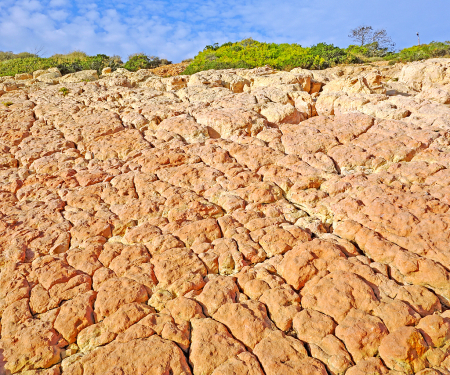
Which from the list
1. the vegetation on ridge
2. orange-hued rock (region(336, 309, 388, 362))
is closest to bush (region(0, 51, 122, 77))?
the vegetation on ridge

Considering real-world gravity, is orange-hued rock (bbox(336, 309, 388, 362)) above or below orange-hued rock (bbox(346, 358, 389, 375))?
above

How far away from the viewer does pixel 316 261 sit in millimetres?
4121

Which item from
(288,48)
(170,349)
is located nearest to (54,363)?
(170,349)

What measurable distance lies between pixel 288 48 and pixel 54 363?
16.2 m

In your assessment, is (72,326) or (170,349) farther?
(72,326)

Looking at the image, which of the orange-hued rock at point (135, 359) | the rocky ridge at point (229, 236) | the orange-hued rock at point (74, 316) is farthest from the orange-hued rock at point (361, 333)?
the orange-hued rock at point (74, 316)

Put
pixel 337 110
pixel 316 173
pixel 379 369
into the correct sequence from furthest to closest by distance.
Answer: pixel 337 110 → pixel 316 173 → pixel 379 369

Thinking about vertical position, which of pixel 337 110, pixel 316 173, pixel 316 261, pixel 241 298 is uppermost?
pixel 337 110

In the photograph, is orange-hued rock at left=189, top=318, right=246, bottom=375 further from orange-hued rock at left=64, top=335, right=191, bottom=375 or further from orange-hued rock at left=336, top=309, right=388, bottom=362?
orange-hued rock at left=336, top=309, right=388, bottom=362

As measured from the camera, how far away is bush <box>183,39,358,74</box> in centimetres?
1385

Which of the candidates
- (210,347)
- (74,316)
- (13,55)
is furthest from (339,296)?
(13,55)

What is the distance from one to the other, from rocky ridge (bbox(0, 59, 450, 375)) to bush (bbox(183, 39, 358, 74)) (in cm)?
589

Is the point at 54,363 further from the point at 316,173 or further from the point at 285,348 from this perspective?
the point at 316,173

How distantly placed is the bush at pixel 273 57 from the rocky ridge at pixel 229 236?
19.3ft
